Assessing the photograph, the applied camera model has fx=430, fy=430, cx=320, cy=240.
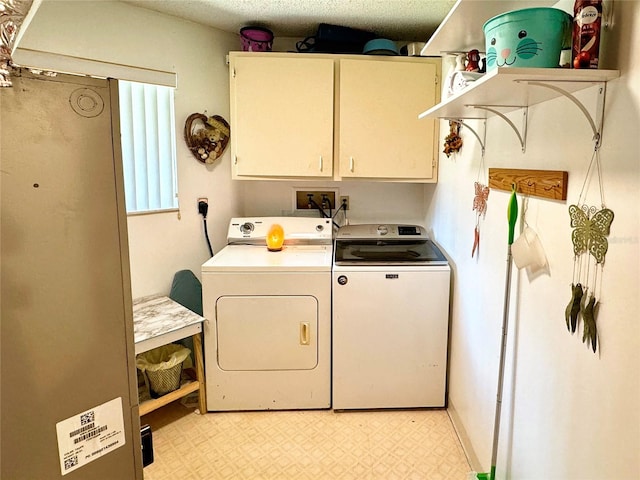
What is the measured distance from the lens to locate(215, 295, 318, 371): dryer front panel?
2.39 metres

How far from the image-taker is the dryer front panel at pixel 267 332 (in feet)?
7.84

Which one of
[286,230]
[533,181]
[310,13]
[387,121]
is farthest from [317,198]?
[533,181]

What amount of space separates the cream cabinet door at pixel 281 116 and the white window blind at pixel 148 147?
1.27ft

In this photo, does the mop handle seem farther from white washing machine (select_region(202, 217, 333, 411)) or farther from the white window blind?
the white window blind

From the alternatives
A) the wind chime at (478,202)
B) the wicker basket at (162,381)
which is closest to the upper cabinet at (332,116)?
the wind chime at (478,202)

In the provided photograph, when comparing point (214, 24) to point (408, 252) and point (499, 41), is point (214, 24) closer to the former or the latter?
point (408, 252)

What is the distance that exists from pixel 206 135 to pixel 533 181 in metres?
2.02

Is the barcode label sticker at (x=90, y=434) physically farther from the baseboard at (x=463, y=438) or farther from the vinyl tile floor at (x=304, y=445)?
the baseboard at (x=463, y=438)

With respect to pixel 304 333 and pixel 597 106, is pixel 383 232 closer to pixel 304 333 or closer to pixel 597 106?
pixel 304 333

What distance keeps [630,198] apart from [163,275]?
7.90ft

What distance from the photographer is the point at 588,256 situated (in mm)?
1100

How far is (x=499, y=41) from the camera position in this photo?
105cm

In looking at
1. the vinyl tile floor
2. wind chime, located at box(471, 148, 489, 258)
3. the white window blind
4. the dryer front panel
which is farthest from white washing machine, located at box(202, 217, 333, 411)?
wind chime, located at box(471, 148, 489, 258)

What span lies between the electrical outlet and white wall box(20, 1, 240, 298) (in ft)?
1.50
